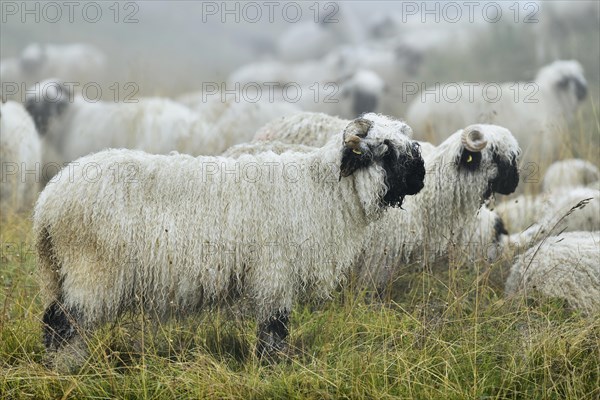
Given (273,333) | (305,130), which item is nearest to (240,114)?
(305,130)

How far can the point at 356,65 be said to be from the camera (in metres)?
21.1

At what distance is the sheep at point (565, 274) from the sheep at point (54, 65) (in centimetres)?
1588

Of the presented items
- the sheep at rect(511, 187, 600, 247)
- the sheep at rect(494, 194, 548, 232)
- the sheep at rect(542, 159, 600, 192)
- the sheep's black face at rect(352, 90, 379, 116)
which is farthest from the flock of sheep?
the sheep's black face at rect(352, 90, 379, 116)

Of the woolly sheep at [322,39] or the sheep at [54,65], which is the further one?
the woolly sheep at [322,39]

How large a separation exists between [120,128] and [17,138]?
1.85 metres

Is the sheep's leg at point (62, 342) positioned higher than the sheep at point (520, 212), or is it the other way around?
the sheep at point (520, 212)

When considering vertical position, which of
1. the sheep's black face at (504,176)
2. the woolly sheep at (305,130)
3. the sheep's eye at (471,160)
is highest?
the woolly sheep at (305,130)

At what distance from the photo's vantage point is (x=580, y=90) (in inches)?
485

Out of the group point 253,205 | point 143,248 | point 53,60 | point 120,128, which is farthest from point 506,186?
point 53,60

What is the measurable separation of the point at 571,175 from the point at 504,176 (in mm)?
3349

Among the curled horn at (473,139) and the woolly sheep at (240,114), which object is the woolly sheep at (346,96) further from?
the curled horn at (473,139)

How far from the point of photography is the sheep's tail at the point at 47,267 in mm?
4730

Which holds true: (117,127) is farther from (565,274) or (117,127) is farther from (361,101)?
(565,274)

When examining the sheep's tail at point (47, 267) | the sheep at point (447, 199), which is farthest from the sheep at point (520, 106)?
the sheep's tail at point (47, 267)
